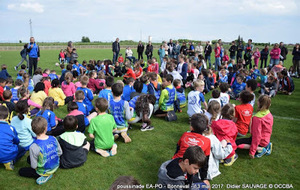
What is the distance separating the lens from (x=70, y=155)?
4.41 metres

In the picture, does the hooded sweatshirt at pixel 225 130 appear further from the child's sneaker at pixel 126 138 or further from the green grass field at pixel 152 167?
the child's sneaker at pixel 126 138

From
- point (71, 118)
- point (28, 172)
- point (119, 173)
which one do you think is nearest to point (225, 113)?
point (119, 173)

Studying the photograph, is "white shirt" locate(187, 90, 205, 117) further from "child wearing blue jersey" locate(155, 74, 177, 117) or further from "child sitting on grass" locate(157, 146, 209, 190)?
"child sitting on grass" locate(157, 146, 209, 190)

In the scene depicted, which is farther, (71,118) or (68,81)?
(68,81)

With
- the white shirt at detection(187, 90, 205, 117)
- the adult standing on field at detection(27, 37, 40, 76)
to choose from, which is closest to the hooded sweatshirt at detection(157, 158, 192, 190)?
the white shirt at detection(187, 90, 205, 117)

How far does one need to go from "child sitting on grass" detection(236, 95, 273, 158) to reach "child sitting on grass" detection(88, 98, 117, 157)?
2.92 metres

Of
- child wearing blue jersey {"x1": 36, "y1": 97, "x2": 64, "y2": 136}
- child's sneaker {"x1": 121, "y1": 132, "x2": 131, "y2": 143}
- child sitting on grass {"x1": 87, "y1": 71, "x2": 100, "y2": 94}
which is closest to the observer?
child wearing blue jersey {"x1": 36, "y1": 97, "x2": 64, "y2": 136}

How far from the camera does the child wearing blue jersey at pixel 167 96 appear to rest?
7.08 m

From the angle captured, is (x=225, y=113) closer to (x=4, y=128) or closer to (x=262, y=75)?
(x=4, y=128)

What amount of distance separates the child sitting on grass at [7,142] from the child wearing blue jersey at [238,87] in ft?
27.2

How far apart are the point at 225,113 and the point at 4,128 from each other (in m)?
4.40

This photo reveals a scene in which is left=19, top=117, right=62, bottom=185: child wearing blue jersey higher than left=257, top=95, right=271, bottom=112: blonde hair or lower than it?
lower

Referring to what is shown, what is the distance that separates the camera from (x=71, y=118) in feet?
14.2

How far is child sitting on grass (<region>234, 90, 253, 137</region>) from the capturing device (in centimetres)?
549
